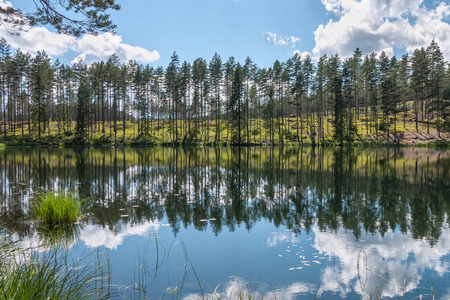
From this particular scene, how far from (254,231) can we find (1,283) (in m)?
6.21

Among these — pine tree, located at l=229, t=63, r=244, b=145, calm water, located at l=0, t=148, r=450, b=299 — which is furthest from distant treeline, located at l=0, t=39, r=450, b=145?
calm water, located at l=0, t=148, r=450, b=299

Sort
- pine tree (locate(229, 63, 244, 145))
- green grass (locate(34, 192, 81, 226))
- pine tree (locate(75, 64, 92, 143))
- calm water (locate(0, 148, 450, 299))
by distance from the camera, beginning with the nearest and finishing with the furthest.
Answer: calm water (locate(0, 148, 450, 299)), green grass (locate(34, 192, 81, 226)), pine tree (locate(75, 64, 92, 143)), pine tree (locate(229, 63, 244, 145))

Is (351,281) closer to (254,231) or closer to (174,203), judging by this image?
(254,231)

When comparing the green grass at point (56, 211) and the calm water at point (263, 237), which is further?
the green grass at point (56, 211)

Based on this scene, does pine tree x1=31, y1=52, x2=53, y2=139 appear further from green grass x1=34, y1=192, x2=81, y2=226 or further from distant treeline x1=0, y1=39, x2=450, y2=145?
green grass x1=34, y1=192, x2=81, y2=226

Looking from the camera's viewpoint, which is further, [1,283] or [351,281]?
[351,281]

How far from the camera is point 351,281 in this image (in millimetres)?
5152

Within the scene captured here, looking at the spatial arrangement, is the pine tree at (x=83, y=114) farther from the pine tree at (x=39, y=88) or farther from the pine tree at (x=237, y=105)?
the pine tree at (x=237, y=105)

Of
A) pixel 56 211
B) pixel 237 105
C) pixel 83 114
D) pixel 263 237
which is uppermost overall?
pixel 237 105

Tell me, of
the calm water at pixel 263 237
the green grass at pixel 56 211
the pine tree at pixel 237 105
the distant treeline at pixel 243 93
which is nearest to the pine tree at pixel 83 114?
the distant treeline at pixel 243 93

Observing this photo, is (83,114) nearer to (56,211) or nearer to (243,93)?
(243,93)

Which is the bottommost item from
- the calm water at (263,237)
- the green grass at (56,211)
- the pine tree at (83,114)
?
the calm water at (263,237)

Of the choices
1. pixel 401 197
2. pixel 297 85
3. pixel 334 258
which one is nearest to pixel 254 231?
pixel 334 258

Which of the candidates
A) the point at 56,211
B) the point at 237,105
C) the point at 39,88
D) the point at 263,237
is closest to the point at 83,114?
the point at 39,88
